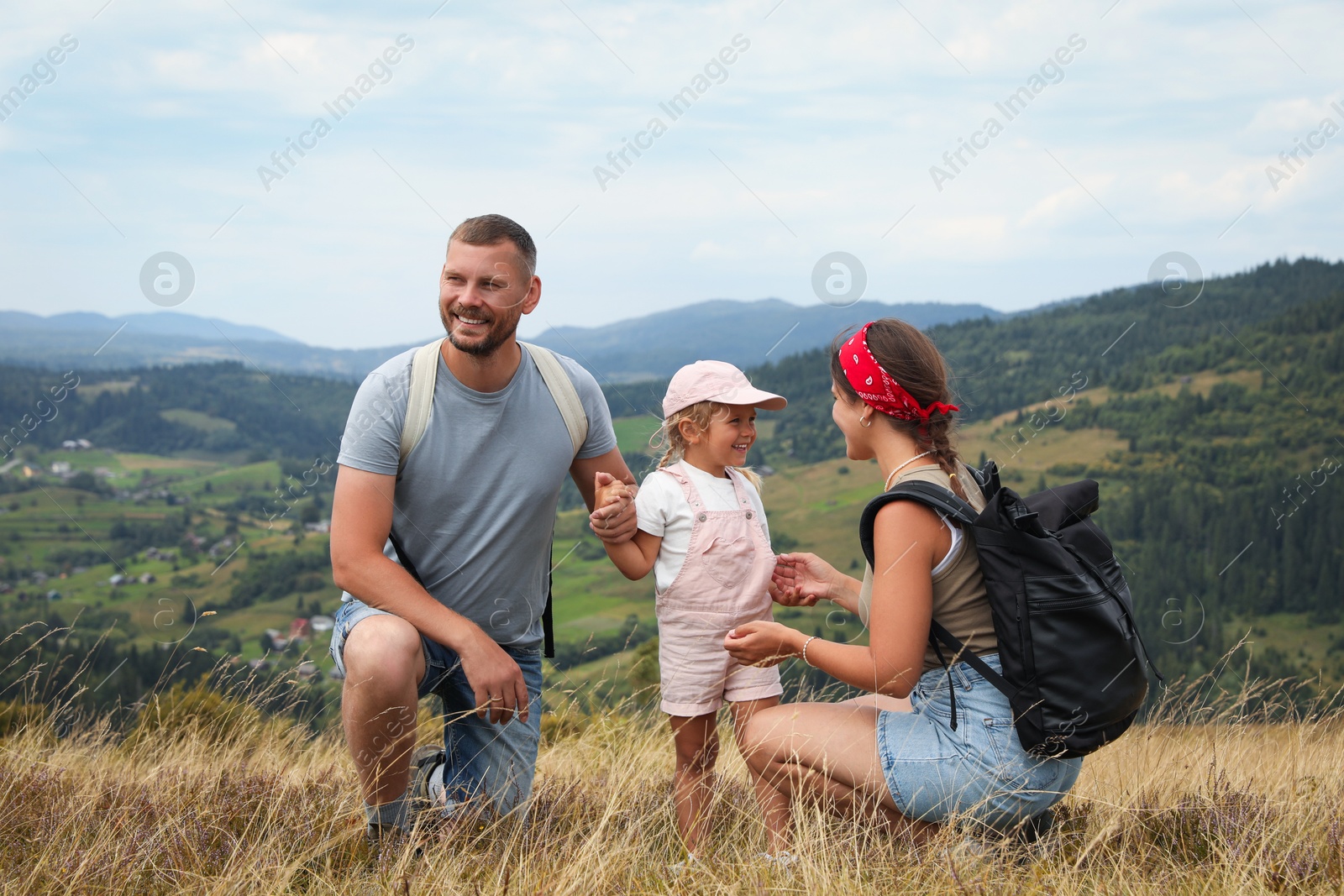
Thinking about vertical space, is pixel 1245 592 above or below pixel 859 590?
below

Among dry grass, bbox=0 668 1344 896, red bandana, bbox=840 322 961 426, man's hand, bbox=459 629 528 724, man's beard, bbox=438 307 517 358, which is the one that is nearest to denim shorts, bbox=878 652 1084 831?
dry grass, bbox=0 668 1344 896

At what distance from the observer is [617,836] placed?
2865mm

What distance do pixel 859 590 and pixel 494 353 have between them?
5.13 feet

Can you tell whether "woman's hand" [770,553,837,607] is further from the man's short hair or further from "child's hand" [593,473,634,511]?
the man's short hair

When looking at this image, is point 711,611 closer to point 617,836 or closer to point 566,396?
point 617,836

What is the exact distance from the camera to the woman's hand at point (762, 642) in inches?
103

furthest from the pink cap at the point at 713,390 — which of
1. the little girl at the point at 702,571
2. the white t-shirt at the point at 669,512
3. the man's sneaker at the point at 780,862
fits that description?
the man's sneaker at the point at 780,862

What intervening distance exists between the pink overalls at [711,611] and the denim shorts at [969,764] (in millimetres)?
519

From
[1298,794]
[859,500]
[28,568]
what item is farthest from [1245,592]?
[28,568]

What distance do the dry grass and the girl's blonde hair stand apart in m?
1.16

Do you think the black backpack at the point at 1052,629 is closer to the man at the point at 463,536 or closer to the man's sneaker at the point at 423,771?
the man at the point at 463,536

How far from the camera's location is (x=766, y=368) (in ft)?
340

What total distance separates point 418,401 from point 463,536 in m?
0.53

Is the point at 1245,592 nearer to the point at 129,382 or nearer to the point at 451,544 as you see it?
the point at 451,544
